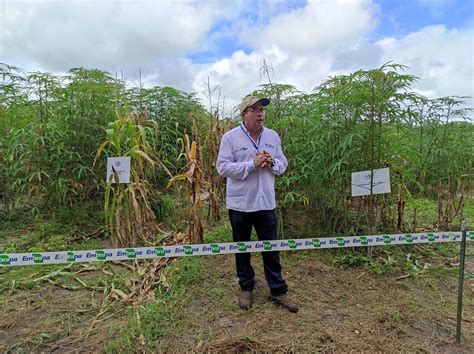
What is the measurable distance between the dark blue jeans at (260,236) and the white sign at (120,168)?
156 centimetres

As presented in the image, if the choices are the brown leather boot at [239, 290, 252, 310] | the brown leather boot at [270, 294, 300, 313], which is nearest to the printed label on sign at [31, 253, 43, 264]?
the brown leather boot at [239, 290, 252, 310]

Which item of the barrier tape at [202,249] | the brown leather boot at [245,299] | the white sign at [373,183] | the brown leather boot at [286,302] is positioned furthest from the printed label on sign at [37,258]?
the white sign at [373,183]

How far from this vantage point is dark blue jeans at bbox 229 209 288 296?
2.67 meters

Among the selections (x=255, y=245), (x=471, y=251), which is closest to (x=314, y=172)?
Answer: (x=255, y=245)

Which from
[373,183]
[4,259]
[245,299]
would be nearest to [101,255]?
[4,259]

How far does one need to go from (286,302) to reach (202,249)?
33.5 inches

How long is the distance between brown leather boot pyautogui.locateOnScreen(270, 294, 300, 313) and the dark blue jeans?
0.04 m

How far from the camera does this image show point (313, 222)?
4.17 meters

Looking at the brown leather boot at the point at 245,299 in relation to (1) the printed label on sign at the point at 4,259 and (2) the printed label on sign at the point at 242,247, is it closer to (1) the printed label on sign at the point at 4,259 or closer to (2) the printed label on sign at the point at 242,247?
(2) the printed label on sign at the point at 242,247

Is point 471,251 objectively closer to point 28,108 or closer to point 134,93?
point 134,93

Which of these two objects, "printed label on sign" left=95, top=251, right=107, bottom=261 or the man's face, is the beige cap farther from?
"printed label on sign" left=95, top=251, right=107, bottom=261

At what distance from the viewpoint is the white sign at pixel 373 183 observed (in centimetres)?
317

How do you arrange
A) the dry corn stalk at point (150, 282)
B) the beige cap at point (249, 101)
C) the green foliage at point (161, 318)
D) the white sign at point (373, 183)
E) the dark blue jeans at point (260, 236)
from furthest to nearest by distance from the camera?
the white sign at point (373, 183) → the dry corn stalk at point (150, 282) → the dark blue jeans at point (260, 236) → the beige cap at point (249, 101) → the green foliage at point (161, 318)

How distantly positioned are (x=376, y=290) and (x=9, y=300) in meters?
3.40
